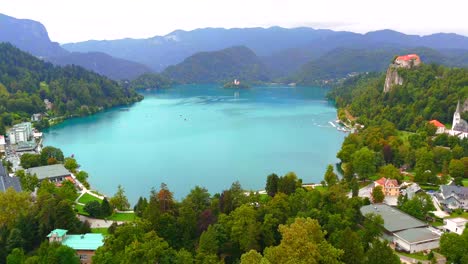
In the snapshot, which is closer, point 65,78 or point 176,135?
point 176,135

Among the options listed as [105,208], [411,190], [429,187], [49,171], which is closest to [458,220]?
[411,190]

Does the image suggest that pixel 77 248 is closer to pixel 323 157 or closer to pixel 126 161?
pixel 126 161

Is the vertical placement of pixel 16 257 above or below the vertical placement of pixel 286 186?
below

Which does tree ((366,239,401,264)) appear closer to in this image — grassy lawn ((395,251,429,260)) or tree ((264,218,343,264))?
tree ((264,218,343,264))

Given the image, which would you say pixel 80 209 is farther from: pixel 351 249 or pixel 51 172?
pixel 351 249

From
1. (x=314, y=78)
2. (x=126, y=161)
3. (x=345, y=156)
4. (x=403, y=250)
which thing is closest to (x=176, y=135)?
(x=126, y=161)

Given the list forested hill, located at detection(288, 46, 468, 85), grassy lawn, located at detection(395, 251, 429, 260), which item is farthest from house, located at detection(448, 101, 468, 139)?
forested hill, located at detection(288, 46, 468, 85)

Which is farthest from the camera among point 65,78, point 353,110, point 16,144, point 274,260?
point 65,78
